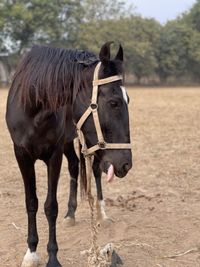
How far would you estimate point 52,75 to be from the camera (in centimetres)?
336

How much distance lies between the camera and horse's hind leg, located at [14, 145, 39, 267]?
4000 mm

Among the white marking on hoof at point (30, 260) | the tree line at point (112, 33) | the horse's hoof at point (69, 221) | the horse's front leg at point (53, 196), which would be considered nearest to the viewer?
the horse's front leg at point (53, 196)

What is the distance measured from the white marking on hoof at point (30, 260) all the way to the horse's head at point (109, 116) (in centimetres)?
152

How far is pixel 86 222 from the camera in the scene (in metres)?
5.46

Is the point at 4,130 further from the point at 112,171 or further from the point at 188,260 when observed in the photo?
the point at 112,171

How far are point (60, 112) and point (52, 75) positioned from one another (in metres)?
0.54

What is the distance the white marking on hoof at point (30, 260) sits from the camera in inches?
159

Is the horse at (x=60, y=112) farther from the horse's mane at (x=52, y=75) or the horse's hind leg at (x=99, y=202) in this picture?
the horse's hind leg at (x=99, y=202)

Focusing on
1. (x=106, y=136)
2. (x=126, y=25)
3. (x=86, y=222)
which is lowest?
(x=86, y=222)

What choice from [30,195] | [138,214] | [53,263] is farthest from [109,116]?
[138,214]

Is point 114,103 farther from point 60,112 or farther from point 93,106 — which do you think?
point 60,112

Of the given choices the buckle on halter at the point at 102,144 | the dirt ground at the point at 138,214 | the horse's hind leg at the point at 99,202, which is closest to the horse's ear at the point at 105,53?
the buckle on halter at the point at 102,144

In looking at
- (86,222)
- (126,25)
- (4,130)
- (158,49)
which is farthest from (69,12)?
(86,222)

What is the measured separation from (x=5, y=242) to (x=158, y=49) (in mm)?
51538
